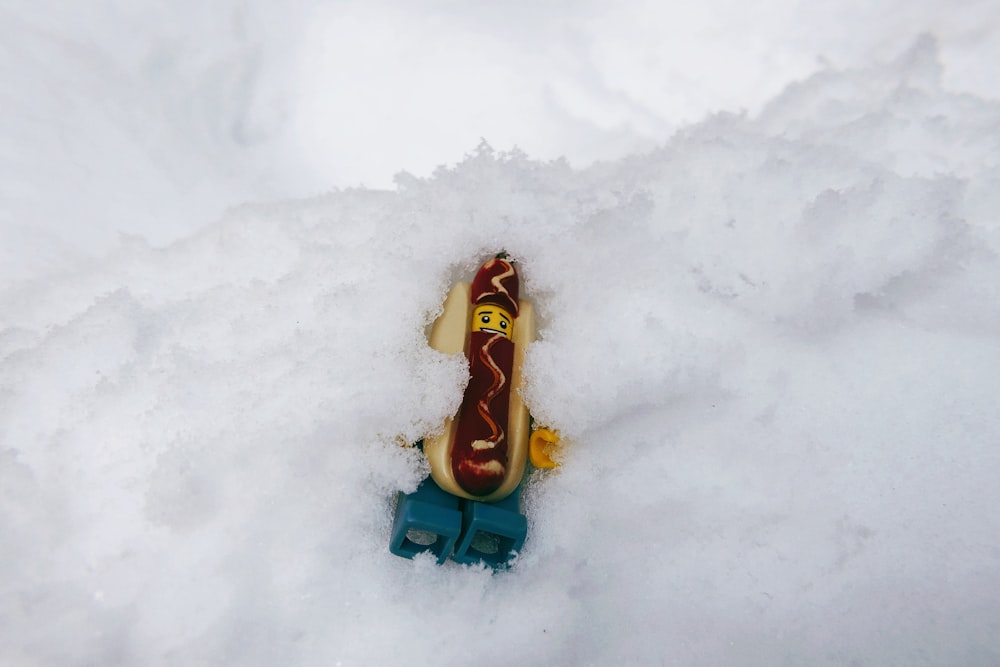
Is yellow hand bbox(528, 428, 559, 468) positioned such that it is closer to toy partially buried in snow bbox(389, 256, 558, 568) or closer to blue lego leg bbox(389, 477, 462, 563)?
toy partially buried in snow bbox(389, 256, 558, 568)

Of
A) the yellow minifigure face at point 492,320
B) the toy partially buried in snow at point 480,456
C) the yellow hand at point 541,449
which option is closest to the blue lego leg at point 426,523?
the toy partially buried in snow at point 480,456

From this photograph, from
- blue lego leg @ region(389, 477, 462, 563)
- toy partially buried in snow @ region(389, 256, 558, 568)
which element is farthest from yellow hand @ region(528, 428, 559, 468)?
blue lego leg @ region(389, 477, 462, 563)

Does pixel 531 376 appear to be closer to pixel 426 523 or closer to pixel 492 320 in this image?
pixel 492 320

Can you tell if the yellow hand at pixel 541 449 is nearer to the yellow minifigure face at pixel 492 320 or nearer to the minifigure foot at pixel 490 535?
the minifigure foot at pixel 490 535

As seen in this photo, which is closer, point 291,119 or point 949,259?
point 949,259

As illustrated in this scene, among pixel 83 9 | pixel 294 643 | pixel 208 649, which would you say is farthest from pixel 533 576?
pixel 83 9

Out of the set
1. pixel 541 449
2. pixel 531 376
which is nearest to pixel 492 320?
pixel 531 376

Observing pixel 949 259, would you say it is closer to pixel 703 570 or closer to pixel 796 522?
pixel 796 522
